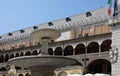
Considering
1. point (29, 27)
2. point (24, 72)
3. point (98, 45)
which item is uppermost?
point (29, 27)

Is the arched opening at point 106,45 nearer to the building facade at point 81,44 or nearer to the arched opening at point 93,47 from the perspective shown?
the building facade at point 81,44

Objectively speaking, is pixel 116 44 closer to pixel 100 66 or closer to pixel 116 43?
pixel 116 43

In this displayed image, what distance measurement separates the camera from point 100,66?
188 ft

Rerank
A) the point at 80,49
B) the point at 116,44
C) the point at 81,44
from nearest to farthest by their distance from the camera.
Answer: the point at 116,44, the point at 81,44, the point at 80,49

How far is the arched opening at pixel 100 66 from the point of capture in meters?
55.4

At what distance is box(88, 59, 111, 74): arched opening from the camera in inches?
2183

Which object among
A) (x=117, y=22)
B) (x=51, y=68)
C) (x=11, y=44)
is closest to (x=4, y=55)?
(x=11, y=44)

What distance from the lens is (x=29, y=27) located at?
84250mm

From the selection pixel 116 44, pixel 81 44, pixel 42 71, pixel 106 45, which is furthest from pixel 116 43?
pixel 42 71

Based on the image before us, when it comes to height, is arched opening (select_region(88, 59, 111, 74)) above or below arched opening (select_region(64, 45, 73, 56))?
below

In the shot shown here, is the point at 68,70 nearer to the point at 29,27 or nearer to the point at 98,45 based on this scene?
the point at 98,45

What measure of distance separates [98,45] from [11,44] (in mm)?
33222

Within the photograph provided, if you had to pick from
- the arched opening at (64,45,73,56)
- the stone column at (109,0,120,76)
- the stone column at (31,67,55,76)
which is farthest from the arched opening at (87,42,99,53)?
the stone column at (31,67,55,76)

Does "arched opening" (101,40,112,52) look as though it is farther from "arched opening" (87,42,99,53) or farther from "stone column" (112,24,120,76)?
"stone column" (112,24,120,76)
